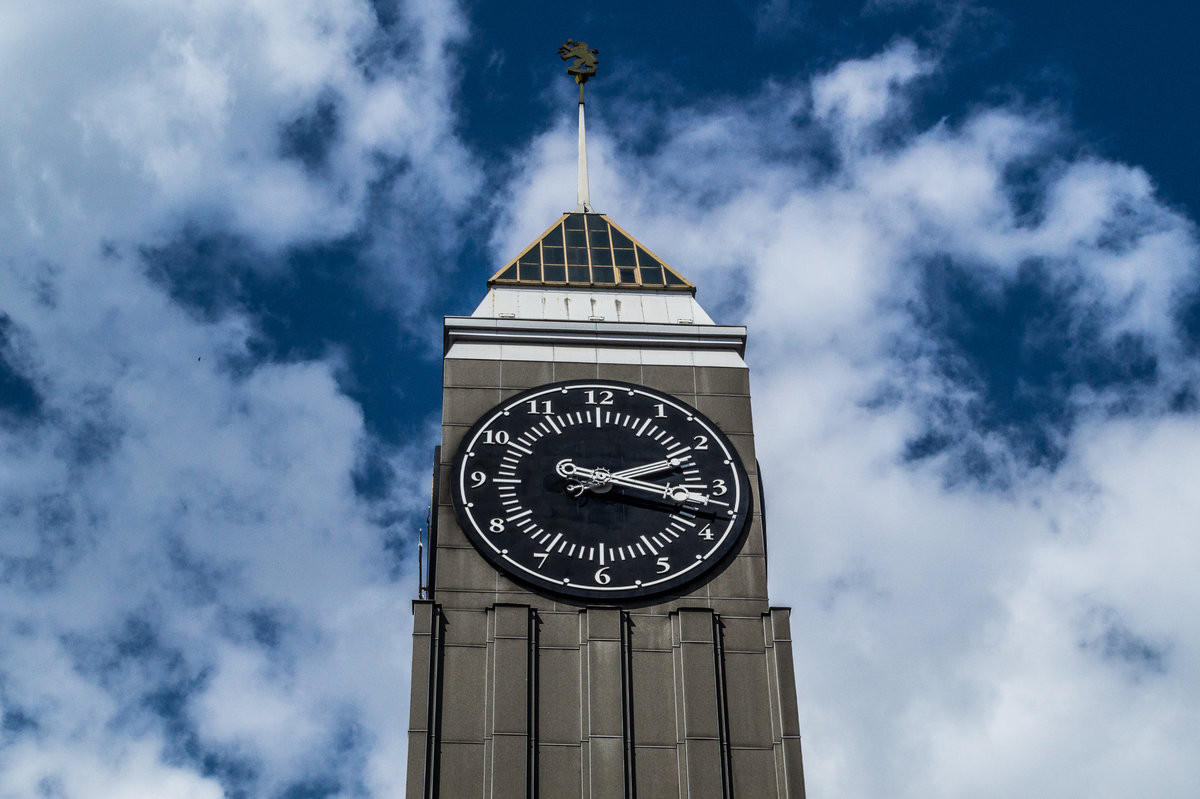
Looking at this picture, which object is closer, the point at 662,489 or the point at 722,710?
the point at 722,710

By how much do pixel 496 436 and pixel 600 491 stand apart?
240 cm

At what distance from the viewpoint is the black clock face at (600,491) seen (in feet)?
119

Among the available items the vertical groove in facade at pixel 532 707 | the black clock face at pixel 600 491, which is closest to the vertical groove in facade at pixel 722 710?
the black clock face at pixel 600 491

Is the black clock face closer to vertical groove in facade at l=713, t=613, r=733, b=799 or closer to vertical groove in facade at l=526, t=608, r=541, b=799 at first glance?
vertical groove in facade at l=526, t=608, r=541, b=799

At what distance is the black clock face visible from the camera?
36.2 m

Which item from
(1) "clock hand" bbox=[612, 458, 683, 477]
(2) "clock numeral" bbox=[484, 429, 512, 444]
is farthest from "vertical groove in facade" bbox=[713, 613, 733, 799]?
(2) "clock numeral" bbox=[484, 429, 512, 444]

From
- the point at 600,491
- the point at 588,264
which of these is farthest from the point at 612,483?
the point at 588,264

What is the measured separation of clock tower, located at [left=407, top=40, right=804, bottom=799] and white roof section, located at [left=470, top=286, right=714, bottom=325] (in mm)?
44

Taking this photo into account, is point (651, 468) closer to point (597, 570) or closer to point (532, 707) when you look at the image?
point (597, 570)

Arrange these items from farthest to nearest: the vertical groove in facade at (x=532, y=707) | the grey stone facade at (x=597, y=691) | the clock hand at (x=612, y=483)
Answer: the clock hand at (x=612, y=483), the grey stone facade at (x=597, y=691), the vertical groove in facade at (x=532, y=707)

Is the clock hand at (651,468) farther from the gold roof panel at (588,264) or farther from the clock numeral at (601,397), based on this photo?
the gold roof panel at (588,264)

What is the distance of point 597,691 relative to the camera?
34.5 meters

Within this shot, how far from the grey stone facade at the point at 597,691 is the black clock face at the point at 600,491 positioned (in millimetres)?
407

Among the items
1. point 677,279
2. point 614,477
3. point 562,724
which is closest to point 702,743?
point 562,724
